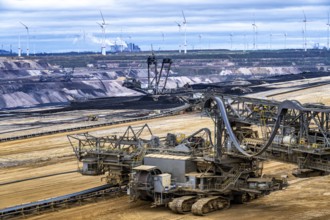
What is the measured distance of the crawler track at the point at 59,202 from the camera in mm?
37769

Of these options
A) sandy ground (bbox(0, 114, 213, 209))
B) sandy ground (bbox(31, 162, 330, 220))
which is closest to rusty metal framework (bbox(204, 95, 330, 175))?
sandy ground (bbox(31, 162, 330, 220))

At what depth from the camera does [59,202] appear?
1571 inches

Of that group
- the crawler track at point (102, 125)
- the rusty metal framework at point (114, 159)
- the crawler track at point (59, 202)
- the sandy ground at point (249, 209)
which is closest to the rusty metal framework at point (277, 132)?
the sandy ground at point (249, 209)

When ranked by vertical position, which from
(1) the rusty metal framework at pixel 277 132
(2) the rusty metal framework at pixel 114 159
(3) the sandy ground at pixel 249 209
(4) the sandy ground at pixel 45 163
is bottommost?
(3) the sandy ground at pixel 249 209

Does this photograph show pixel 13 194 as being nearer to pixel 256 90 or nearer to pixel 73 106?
pixel 73 106

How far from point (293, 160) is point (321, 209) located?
298 cm

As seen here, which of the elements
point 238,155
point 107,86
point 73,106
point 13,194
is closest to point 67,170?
point 13,194

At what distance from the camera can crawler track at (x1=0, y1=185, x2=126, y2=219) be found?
37769mm

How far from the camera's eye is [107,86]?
556ft

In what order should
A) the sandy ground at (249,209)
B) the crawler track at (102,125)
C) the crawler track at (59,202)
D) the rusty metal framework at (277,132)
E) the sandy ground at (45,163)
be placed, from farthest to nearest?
the crawler track at (102,125) < the sandy ground at (45,163) < the crawler track at (59,202) < the sandy ground at (249,209) < the rusty metal framework at (277,132)

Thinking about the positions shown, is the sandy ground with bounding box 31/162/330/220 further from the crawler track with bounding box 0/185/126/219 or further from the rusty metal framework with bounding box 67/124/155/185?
the rusty metal framework with bounding box 67/124/155/185

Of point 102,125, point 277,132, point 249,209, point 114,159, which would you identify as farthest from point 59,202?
point 102,125

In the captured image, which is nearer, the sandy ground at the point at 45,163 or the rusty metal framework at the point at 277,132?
the rusty metal framework at the point at 277,132

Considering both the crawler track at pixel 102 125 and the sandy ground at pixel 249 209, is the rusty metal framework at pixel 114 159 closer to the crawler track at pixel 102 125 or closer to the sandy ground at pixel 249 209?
the sandy ground at pixel 249 209
